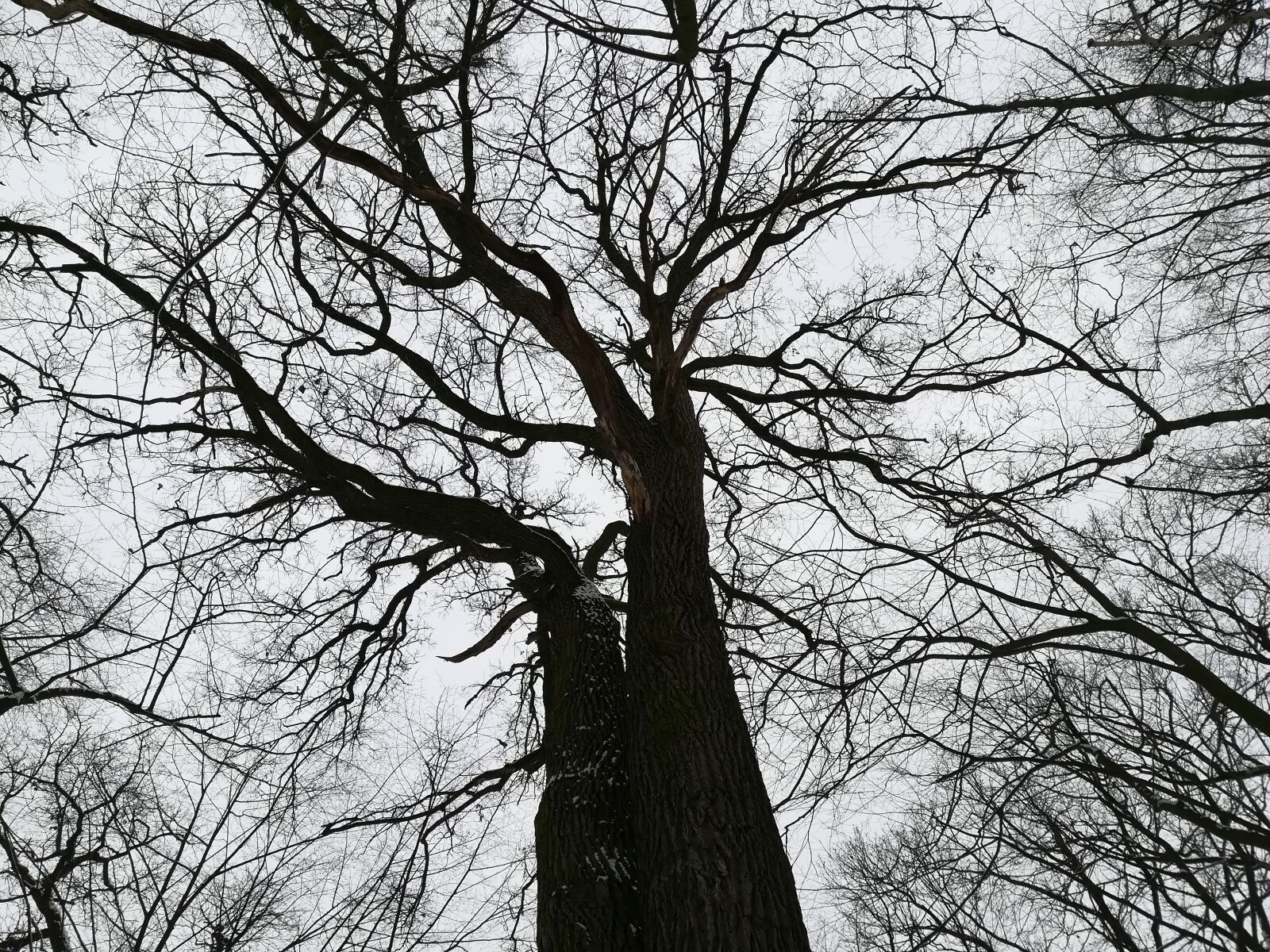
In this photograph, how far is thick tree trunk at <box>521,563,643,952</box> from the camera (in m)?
2.42

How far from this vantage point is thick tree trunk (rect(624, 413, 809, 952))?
2291 millimetres

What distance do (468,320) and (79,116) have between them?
233cm

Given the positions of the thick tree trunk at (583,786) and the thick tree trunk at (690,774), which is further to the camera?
the thick tree trunk at (583,786)

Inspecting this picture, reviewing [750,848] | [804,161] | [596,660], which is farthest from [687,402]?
[750,848]

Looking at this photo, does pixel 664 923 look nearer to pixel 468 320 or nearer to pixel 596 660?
pixel 596 660

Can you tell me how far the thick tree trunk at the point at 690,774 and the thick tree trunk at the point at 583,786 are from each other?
0.09 meters

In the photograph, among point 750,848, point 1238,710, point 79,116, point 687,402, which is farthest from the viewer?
point 687,402

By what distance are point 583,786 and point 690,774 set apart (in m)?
0.44

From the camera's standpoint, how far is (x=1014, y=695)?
355 cm

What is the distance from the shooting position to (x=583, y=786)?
2814mm

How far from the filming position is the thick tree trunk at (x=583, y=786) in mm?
2420

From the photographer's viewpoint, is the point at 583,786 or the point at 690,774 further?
the point at 583,786

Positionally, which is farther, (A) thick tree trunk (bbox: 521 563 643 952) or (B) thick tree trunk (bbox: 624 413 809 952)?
(A) thick tree trunk (bbox: 521 563 643 952)

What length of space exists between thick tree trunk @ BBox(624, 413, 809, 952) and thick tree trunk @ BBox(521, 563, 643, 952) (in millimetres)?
87
